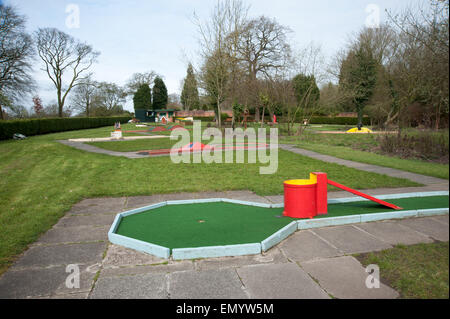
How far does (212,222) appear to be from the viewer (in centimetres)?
446

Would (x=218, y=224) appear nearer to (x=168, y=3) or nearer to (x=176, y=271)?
(x=176, y=271)

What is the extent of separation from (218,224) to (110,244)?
4.88ft

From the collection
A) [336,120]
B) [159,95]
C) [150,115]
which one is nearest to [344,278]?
[336,120]

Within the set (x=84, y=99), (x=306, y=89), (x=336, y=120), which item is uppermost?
(x=84, y=99)

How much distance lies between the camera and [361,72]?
27.0 metres

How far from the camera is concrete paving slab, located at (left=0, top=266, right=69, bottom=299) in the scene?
9.20 ft

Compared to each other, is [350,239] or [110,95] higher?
[110,95]

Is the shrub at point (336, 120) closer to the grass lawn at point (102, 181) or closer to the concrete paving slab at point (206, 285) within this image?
the grass lawn at point (102, 181)

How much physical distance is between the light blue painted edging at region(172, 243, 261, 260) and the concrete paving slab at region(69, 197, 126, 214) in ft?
8.34

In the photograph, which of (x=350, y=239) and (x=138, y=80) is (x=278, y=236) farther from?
(x=138, y=80)

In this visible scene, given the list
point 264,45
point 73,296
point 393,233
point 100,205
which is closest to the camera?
point 73,296

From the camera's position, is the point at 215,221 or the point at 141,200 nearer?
the point at 215,221

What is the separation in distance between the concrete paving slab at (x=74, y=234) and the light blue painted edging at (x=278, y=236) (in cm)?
222

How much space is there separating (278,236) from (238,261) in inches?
27.9
